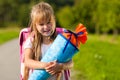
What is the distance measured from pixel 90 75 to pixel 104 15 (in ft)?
95.9

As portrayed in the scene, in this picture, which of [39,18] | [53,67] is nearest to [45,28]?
[39,18]

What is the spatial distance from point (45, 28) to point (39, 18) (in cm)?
9

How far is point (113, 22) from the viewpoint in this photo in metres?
33.7

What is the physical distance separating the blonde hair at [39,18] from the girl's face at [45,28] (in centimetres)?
3

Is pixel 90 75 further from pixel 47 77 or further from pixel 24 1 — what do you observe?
pixel 24 1

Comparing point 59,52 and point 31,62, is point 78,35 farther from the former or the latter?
point 31,62

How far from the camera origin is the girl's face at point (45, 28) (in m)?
3.94

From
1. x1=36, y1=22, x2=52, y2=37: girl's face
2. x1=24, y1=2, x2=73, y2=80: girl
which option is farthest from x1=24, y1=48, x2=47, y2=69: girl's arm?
x1=36, y1=22, x2=52, y2=37: girl's face

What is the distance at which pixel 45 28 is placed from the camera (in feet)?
12.9

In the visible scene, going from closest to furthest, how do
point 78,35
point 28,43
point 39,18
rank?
point 78,35, point 39,18, point 28,43

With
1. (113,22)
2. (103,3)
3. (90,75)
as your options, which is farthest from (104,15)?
(90,75)

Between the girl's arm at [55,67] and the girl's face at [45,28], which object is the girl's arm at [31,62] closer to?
the girl's arm at [55,67]

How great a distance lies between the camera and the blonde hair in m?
3.93

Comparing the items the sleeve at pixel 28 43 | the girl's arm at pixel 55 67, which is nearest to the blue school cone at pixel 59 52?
the girl's arm at pixel 55 67
